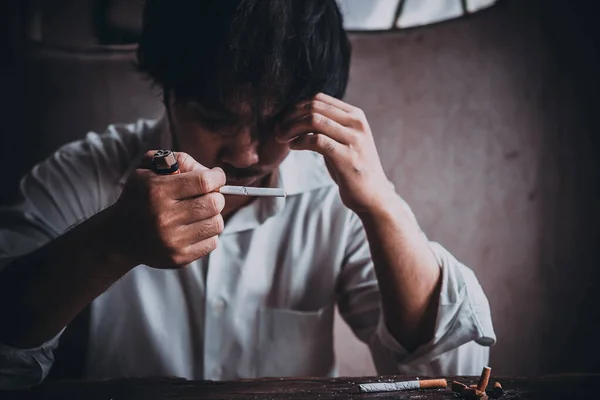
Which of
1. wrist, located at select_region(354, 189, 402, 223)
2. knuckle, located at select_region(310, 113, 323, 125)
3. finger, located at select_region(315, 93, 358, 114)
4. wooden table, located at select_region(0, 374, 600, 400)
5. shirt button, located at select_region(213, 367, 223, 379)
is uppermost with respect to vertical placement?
finger, located at select_region(315, 93, 358, 114)

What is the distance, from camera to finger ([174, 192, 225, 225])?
74cm

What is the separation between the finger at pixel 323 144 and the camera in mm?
938

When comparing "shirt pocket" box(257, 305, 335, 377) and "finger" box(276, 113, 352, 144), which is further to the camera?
"shirt pocket" box(257, 305, 335, 377)

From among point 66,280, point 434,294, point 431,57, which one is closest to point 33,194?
point 66,280

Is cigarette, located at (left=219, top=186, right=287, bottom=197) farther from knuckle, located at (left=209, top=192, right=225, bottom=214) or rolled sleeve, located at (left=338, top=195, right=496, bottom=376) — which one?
rolled sleeve, located at (left=338, top=195, right=496, bottom=376)

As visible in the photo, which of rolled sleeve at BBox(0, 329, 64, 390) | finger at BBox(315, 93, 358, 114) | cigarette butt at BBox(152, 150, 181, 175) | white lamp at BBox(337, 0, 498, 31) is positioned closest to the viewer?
cigarette butt at BBox(152, 150, 181, 175)

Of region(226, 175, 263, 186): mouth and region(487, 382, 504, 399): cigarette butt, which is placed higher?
region(226, 175, 263, 186): mouth

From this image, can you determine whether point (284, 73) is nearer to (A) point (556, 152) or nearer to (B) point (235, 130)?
(B) point (235, 130)

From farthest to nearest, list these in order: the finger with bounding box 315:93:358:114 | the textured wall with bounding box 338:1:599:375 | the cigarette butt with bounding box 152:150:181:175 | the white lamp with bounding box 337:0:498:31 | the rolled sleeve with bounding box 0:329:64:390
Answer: the textured wall with bounding box 338:1:599:375
the white lamp with bounding box 337:0:498:31
the finger with bounding box 315:93:358:114
the rolled sleeve with bounding box 0:329:64:390
the cigarette butt with bounding box 152:150:181:175

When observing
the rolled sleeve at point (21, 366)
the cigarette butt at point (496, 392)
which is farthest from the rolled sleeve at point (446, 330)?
the rolled sleeve at point (21, 366)

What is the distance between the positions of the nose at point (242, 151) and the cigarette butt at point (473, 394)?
0.57 meters

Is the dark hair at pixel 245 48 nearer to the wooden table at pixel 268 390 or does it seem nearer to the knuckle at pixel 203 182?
the knuckle at pixel 203 182

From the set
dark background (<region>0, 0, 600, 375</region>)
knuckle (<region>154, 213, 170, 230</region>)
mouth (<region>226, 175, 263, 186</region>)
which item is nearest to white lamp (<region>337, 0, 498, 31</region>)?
dark background (<region>0, 0, 600, 375</region>)

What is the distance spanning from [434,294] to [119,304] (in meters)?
0.74
